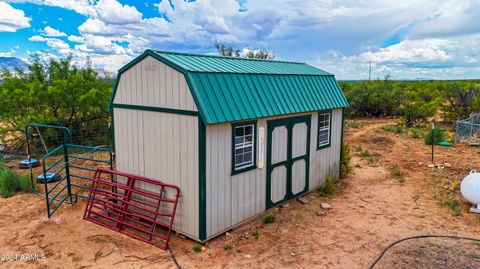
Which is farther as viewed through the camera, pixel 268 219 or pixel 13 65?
pixel 13 65

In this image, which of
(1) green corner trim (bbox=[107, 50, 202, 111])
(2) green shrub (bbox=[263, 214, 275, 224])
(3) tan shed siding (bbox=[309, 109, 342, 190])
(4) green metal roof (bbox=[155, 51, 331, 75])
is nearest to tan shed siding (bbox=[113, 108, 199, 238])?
(1) green corner trim (bbox=[107, 50, 202, 111])

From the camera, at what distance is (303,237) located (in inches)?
250

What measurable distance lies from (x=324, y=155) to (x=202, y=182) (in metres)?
4.25

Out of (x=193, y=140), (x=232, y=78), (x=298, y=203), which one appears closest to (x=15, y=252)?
(x=193, y=140)

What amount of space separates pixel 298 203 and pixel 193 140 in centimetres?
343

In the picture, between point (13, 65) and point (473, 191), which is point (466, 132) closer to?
point (473, 191)

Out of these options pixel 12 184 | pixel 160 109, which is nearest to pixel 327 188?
pixel 160 109

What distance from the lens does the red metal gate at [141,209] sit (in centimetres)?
608

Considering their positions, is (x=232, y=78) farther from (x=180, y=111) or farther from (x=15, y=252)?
(x=15, y=252)

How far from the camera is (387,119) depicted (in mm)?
24141

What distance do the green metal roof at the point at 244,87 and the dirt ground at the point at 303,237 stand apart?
86.1 inches

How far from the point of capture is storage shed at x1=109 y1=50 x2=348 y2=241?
571 cm

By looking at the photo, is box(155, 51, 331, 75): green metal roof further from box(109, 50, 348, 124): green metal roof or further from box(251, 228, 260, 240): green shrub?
box(251, 228, 260, 240): green shrub

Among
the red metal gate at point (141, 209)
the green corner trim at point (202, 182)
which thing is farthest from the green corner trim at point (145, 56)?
the red metal gate at point (141, 209)
